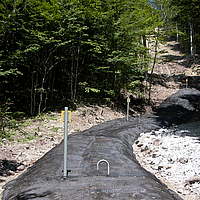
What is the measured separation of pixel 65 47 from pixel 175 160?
287 inches

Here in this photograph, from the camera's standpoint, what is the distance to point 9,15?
7.31 metres

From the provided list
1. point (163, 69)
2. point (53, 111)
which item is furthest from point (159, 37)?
point (163, 69)

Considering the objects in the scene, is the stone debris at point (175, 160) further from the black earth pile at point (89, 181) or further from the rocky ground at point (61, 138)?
the black earth pile at point (89, 181)

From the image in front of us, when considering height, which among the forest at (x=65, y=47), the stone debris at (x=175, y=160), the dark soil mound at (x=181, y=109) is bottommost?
the stone debris at (x=175, y=160)

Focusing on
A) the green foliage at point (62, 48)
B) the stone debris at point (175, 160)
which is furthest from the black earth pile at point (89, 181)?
the green foliage at point (62, 48)

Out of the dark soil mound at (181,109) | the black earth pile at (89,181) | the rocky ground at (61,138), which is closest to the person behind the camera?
the black earth pile at (89,181)

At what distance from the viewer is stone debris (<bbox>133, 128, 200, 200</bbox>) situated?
12.1 feet

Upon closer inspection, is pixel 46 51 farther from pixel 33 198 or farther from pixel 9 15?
pixel 33 198

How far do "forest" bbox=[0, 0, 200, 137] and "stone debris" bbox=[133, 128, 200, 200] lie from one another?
4.22m

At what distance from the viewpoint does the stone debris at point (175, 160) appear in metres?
3.69

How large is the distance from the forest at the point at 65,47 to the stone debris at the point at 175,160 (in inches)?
166

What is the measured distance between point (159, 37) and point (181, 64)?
11785mm

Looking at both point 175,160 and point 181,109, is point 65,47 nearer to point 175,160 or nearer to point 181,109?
point 175,160

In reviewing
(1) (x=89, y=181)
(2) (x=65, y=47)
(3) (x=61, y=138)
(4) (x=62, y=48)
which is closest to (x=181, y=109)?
(2) (x=65, y=47)
